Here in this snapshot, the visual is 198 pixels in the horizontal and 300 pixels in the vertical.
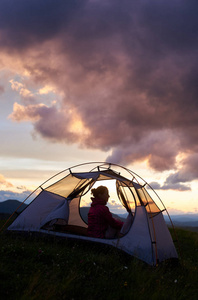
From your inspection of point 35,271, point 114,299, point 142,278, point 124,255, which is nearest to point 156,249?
point 124,255

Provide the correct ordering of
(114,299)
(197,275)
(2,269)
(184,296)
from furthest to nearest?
(197,275)
(184,296)
(2,269)
(114,299)

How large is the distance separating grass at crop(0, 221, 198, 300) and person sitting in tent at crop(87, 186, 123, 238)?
1262 millimetres

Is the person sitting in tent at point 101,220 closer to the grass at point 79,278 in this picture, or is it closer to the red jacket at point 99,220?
the red jacket at point 99,220

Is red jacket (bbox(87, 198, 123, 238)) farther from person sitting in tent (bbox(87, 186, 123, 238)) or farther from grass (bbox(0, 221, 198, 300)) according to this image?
grass (bbox(0, 221, 198, 300))

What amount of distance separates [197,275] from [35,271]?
4.52 meters

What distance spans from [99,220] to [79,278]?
3313 millimetres

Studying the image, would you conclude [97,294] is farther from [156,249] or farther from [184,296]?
[156,249]

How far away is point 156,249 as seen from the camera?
8125 millimetres

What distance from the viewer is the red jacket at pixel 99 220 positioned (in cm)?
890

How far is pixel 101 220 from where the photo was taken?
8984mm

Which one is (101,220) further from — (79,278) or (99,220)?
→ (79,278)

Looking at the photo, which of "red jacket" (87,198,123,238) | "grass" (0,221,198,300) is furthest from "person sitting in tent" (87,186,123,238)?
"grass" (0,221,198,300)

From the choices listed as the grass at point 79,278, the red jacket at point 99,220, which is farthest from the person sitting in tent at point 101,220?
the grass at point 79,278

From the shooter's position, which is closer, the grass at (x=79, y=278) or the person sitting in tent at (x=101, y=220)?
the grass at (x=79, y=278)
